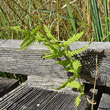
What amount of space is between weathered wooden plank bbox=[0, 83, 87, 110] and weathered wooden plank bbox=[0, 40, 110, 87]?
0.13 m

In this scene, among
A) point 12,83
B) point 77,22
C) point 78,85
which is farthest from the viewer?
point 77,22

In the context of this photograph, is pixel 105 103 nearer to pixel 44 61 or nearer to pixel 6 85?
pixel 44 61

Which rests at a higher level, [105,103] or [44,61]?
[44,61]

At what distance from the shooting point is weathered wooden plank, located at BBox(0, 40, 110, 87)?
1153 mm

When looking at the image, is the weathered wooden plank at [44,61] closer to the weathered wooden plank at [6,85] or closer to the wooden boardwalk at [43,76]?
the wooden boardwalk at [43,76]

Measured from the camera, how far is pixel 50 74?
1.37 meters

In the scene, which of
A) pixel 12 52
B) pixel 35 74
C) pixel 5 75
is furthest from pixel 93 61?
pixel 5 75

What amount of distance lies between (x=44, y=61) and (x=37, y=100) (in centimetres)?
27

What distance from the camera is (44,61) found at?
134 centimetres

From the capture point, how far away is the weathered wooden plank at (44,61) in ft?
3.78

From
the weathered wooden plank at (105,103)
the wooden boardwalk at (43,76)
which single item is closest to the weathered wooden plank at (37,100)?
the wooden boardwalk at (43,76)

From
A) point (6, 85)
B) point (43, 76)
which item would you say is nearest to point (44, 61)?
point (43, 76)

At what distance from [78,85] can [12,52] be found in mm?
A: 569

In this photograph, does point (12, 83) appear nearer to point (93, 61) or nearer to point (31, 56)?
point (31, 56)
